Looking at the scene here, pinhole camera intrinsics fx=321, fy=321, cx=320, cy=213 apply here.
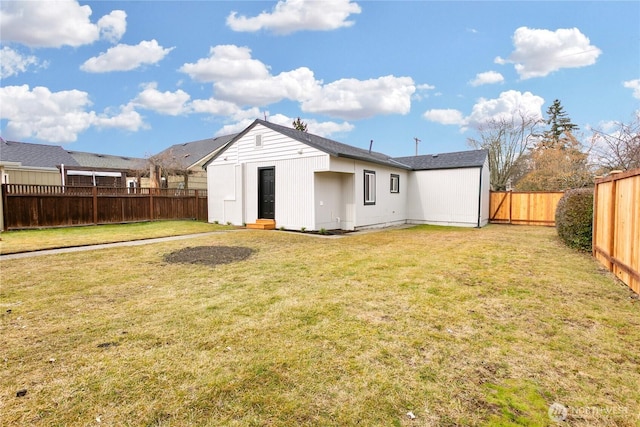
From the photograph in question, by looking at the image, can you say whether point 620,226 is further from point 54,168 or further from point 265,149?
point 54,168

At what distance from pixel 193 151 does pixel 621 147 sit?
25726 millimetres

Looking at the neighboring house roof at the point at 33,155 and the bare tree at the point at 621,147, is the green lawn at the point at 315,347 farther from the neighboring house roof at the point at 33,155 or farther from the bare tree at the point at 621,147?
the neighboring house roof at the point at 33,155

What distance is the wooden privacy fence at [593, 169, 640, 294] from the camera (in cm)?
453

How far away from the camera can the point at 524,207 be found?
1590 cm

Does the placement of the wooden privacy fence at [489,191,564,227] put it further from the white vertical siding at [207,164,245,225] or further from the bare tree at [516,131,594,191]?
the white vertical siding at [207,164,245,225]

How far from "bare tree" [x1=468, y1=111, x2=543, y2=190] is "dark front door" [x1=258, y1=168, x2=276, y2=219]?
1986cm

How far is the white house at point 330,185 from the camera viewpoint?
37.6 feet

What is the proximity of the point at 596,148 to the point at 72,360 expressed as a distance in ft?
68.2

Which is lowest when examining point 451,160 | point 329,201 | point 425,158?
point 329,201

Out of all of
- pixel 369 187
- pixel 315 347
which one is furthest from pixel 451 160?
pixel 315 347

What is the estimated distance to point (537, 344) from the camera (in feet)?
9.68

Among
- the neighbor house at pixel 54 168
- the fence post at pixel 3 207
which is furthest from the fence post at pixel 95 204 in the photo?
the neighbor house at pixel 54 168

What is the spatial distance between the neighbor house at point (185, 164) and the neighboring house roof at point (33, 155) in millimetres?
5188

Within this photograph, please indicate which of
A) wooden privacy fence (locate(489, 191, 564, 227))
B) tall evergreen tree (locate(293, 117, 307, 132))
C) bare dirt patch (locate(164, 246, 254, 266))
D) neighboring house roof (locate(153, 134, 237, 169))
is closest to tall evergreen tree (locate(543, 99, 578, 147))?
wooden privacy fence (locate(489, 191, 564, 227))
